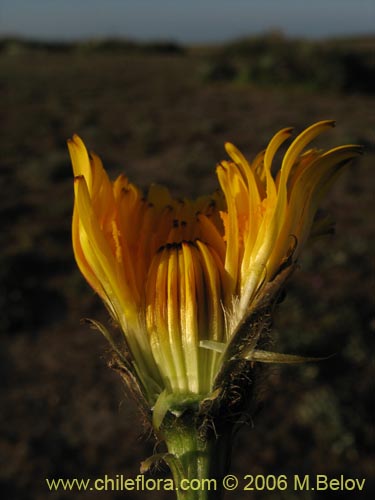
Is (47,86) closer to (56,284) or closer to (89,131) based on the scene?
(89,131)

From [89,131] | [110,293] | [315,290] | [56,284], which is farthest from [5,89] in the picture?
[110,293]

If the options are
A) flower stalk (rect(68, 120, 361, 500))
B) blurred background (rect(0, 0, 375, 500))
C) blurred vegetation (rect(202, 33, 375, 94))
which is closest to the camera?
flower stalk (rect(68, 120, 361, 500))

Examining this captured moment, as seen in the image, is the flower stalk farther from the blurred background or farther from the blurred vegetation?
the blurred vegetation

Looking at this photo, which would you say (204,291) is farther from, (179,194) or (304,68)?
(304,68)

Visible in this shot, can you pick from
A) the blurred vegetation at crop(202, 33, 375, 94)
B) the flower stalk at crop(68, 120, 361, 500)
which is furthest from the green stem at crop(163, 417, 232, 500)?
the blurred vegetation at crop(202, 33, 375, 94)

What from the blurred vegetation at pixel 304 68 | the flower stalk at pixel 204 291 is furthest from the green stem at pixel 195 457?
the blurred vegetation at pixel 304 68

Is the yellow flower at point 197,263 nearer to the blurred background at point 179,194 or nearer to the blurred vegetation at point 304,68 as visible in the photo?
the blurred background at point 179,194
